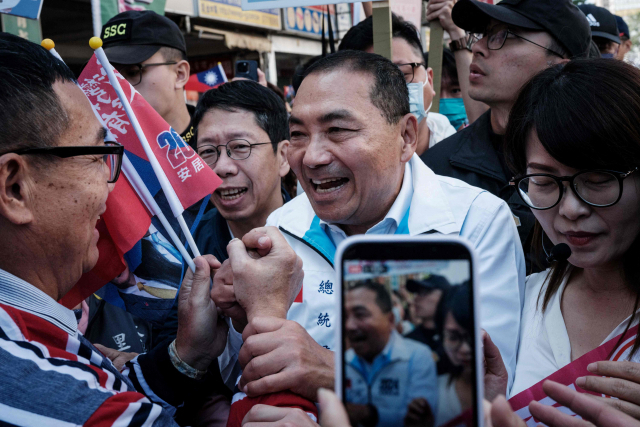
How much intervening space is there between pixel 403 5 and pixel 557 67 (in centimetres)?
312

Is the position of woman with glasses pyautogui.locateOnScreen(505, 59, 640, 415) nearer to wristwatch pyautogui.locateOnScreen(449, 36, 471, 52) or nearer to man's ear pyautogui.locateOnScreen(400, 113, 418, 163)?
man's ear pyautogui.locateOnScreen(400, 113, 418, 163)

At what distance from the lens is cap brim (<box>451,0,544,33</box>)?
2.81m

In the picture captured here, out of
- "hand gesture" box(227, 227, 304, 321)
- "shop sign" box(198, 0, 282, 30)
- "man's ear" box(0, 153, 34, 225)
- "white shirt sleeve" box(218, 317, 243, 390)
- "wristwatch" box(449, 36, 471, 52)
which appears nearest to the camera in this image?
"man's ear" box(0, 153, 34, 225)

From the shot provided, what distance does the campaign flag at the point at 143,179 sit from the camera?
75.6 inches

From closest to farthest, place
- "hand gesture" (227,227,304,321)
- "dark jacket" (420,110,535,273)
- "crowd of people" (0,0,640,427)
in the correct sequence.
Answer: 1. "crowd of people" (0,0,640,427)
2. "hand gesture" (227,227,304,321)
3. "dark jacket" (420,110,535,273)

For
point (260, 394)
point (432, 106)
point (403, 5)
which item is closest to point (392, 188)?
point (260, 394)

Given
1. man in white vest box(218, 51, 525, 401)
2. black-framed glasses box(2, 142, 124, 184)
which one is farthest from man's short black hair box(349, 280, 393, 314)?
man in white vest box(218, 51, 525, 401)

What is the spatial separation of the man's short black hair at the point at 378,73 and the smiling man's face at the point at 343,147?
0.08 ft

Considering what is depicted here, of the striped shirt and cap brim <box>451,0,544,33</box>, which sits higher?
cap brim <box>451,0,544,33</box>

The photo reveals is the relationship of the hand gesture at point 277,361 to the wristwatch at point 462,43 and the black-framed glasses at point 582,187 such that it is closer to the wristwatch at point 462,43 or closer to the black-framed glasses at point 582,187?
the black-framed glasses at point 582,187

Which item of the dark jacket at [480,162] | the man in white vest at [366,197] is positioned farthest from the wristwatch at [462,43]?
the man in white vest at [366,197]

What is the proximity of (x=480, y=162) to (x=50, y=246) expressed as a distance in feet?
7.14

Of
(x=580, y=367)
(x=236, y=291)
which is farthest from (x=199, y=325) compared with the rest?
(x=580, y=367)

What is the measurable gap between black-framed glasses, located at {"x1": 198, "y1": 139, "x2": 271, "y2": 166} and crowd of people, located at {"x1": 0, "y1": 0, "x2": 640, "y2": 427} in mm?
810
